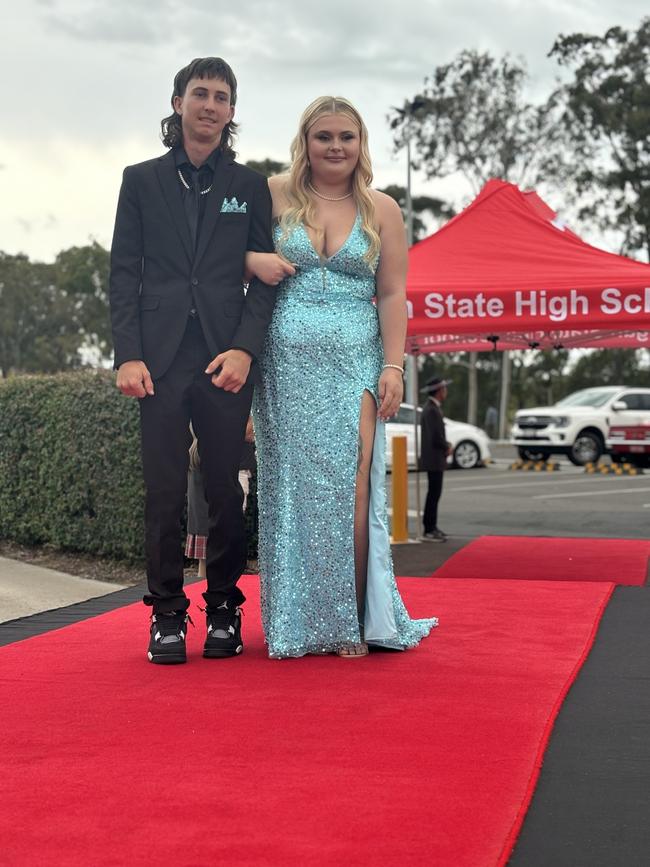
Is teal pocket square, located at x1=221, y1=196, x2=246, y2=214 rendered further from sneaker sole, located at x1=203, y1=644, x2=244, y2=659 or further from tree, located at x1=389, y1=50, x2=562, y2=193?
tree, located at x1=389, y1=50, x2=562, y2=193

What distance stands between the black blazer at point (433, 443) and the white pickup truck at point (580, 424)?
13.0 meters

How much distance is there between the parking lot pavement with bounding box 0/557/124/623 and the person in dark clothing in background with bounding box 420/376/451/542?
362cm

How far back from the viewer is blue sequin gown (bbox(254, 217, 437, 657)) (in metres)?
4.76

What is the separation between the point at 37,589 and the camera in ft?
25.6

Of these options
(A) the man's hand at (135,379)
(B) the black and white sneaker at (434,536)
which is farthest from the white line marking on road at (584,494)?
(A) the man's hand at (135,379)

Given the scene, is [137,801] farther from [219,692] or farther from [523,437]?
[523,437]

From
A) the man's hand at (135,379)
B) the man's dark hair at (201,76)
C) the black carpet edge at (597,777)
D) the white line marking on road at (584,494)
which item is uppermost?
the man's dark hair at (201,76)

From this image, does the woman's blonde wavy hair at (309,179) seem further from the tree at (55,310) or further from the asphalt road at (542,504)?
the tree at (55,310)

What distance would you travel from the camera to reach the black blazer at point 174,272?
4621 millimetres

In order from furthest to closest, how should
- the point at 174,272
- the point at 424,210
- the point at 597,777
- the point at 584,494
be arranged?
the point at 424,210 → the point at 584,494 → the point at 174,272 → the point at 597,777

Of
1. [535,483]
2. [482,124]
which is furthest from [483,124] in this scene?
[535,483]

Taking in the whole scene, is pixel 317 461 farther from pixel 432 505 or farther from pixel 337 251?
pixel 432 505

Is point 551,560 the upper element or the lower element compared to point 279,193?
lower

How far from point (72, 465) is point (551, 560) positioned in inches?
137
